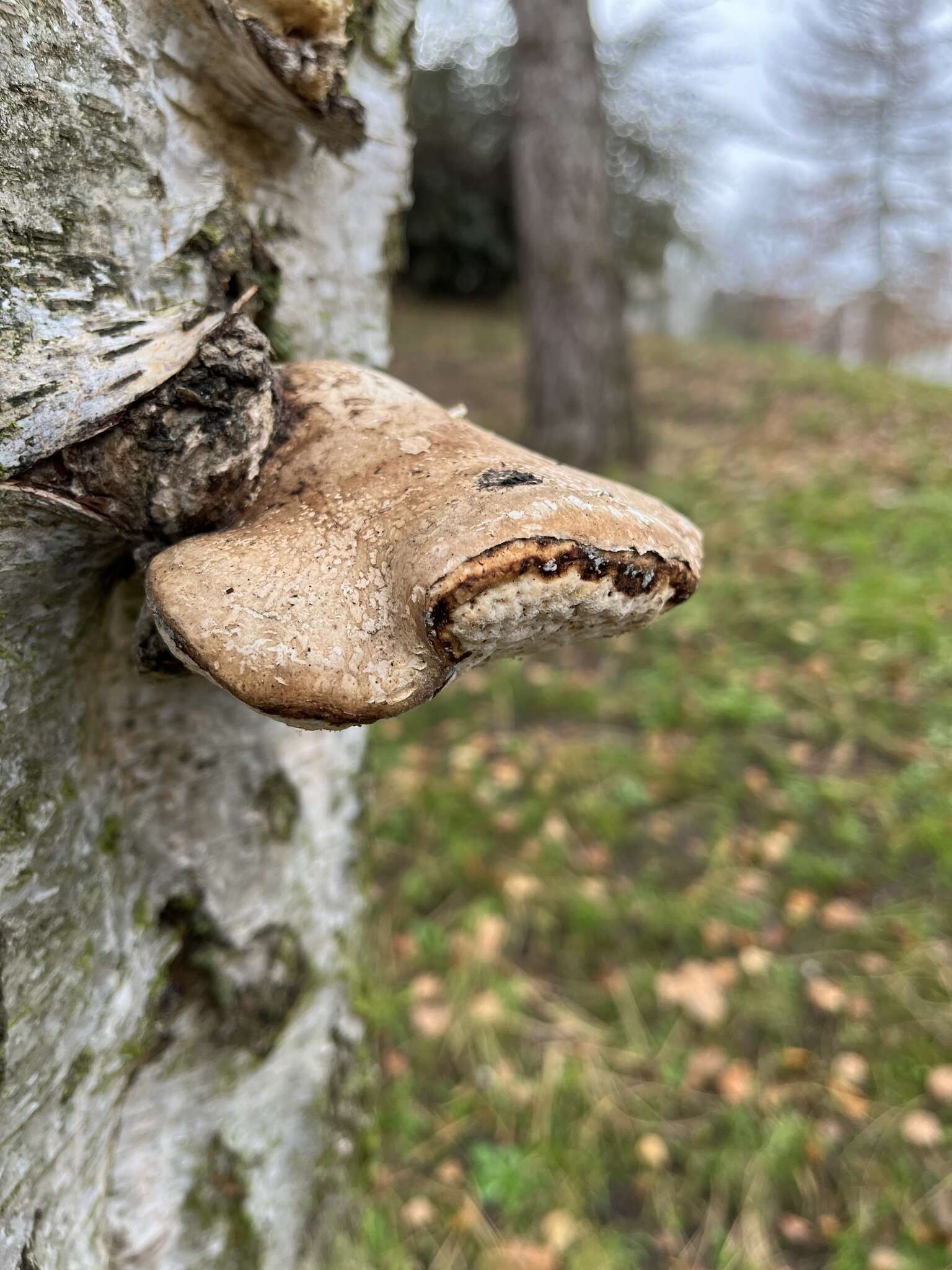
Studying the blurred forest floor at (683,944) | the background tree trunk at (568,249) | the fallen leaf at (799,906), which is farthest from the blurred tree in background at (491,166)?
the fallen leaf at (799,906)

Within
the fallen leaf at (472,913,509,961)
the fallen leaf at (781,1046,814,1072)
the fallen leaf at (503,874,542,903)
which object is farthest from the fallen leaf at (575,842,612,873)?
the fallen leaf at (781,1046,814,1072)

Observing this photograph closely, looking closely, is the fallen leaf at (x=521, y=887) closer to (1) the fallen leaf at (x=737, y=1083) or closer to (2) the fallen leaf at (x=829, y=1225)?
(1) the fallen leaf at (x=737, y=1083)

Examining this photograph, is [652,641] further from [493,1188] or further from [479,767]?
[493,1188]

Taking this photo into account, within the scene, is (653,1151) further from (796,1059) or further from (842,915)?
(842,915)

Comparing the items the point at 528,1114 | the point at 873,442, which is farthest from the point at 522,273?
the point at 528,1114

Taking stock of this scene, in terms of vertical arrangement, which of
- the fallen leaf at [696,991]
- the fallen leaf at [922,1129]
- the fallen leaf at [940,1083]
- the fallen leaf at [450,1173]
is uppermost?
the fallen leaf at [940,1083]

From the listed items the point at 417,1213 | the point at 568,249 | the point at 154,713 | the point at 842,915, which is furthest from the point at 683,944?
the point at 568,249
